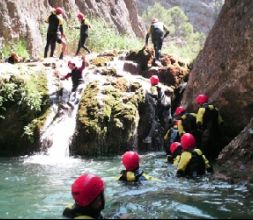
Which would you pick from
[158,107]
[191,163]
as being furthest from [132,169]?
[158,107]

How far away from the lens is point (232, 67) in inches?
484

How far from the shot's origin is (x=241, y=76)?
11875 millimetres

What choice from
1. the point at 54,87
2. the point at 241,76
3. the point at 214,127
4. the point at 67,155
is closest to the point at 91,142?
the point at 67,155

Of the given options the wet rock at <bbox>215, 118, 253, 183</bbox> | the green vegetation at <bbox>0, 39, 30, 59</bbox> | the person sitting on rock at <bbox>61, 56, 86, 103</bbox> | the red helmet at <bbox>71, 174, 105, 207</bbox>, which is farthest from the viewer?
the green vegetation at <bbox>0, 39, 30, 59</bbox>

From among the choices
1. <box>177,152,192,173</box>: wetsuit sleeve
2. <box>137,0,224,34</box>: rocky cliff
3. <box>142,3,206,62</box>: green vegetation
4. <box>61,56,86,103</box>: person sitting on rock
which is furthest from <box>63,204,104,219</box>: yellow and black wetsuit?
<box>137,0,224,34</box>: rocky cliff

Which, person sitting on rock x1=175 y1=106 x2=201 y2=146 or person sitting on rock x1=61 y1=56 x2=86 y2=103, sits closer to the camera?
person sitting on rock x1=175 y1=106 x2=201 y2=146

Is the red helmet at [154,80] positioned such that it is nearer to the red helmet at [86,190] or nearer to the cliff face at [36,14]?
the cliff face at [36,14]

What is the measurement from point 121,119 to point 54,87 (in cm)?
257

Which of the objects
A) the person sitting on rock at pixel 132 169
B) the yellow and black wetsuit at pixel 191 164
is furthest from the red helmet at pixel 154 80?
the person sitting on rock at pixel 132 169

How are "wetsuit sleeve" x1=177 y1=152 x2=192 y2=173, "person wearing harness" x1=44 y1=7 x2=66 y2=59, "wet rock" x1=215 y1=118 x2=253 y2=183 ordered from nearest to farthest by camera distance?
"wet rock" x1=215 y1=118 x2=253 y2=183
"wetsuit sleeve" x1=177 y1=152 x2=192 y2=173
"person wearing harness" x1=44 y1=7 x2=66 y2=59

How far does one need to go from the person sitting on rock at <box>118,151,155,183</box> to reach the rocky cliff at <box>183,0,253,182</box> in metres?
4.80

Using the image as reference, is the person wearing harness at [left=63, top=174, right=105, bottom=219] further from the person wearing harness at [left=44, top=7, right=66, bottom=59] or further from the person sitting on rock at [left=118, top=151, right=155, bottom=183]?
the person wearing harness at [left=44, top=7, right=66, bottom=59]

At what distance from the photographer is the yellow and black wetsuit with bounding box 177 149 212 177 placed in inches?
344

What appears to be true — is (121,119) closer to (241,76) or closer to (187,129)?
(187,129)
